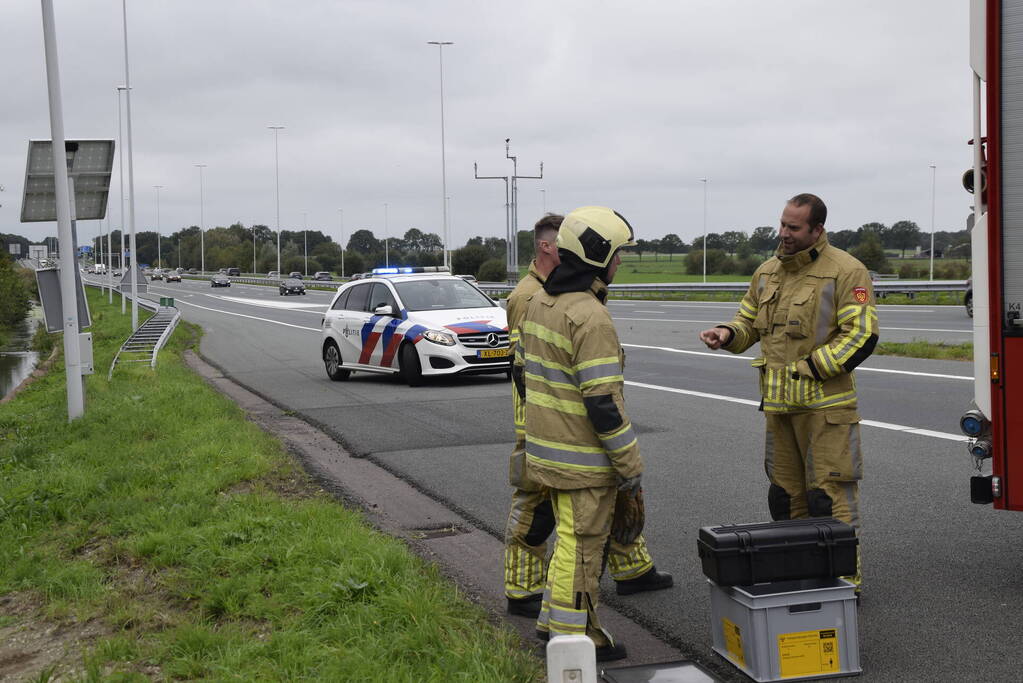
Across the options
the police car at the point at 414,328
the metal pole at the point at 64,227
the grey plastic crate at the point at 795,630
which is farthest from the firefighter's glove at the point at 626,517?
the police car at the point at 414,328

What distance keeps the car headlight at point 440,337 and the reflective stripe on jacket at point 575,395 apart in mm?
10446

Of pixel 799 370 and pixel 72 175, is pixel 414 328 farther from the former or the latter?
pixel 799 370

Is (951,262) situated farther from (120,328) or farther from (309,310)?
(120,328)

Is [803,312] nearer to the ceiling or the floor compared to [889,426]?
nearer to the ceiling

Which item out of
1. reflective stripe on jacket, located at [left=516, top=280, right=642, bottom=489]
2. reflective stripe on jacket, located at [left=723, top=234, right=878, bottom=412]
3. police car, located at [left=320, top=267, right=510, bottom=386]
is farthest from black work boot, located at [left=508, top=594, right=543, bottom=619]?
police car, located at [left=320, top=267, right=510, bottom=386]

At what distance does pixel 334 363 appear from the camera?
654 inches

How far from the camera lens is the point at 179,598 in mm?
5531

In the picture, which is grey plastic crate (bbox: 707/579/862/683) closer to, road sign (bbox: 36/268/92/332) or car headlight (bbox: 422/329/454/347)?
road sign (bbox: 36/268/92/332)

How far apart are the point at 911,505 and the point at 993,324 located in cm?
254

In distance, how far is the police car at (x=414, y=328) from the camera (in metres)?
15.0

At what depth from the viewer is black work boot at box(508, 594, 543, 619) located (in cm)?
516

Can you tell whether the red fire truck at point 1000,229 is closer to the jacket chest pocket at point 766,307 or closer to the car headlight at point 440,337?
the jacket chest pocket at point 766,307

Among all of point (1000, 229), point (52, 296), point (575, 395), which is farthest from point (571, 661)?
point (52, 296)

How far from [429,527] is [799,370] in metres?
2.81
